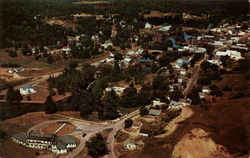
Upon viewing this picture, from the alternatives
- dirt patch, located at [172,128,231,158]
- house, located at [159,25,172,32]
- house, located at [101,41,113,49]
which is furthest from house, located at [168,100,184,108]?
house, located at [159,25,172,32]

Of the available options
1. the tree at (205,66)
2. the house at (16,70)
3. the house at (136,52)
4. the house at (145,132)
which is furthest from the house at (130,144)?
the house at (136,52)

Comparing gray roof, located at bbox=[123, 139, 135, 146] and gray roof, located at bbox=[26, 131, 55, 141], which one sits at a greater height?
gray roof, located at bbox=[26, 131, 55, 141]

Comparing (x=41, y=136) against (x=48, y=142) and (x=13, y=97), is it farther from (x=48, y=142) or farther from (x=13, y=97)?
(x=13, y=97)

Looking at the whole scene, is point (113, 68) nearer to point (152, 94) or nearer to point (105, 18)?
point (152, 94)

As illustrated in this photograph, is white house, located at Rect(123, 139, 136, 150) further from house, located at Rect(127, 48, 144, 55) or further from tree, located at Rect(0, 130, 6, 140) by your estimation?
house, located at Rect(127, 48, 144, 55)

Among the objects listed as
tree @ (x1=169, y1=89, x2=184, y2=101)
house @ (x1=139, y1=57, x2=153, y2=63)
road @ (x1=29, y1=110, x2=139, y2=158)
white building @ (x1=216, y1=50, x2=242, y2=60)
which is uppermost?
white building @ (x1=216, y1=50, x2=242, y2=60)

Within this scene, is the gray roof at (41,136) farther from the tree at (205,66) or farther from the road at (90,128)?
the tree at (205,66)
